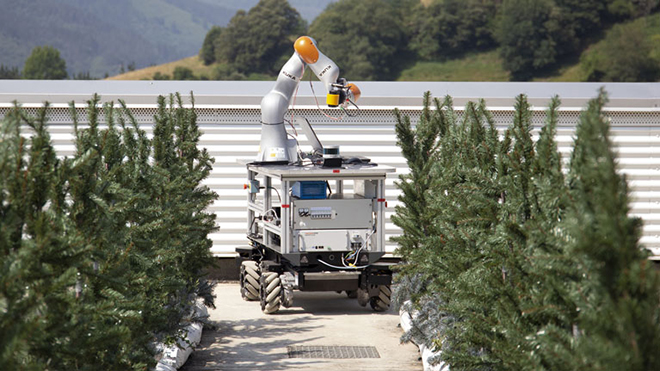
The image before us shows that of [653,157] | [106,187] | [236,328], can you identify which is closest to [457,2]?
[653,157]

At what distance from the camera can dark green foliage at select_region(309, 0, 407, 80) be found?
80562mm

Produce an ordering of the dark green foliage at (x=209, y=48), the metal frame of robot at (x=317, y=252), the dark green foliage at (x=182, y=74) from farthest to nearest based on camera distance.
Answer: the dark green foliage at (x=209, y=48) < the dark green foliage at (x=182, y=74) < the metal frame of robot at (x=317, y=252)

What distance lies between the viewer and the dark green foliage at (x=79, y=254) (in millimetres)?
4785

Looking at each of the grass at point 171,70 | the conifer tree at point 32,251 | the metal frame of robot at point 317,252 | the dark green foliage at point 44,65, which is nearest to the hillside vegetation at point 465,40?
the grass at point 171,70

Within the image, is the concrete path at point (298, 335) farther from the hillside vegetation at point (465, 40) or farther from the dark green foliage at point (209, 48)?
the dark green foliage at point (209, 48)

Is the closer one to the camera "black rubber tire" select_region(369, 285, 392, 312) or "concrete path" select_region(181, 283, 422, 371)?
"concrete path" select_region(181, 283, 422, 371)

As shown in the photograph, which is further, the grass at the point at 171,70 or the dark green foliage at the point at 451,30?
the grass at the point at 171,70

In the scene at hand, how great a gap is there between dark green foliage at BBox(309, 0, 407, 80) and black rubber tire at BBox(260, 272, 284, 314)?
214ft

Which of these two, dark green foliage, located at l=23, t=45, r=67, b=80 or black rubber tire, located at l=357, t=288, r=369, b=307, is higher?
dark green foliage, located at l=23, t=45, r=67, b=80

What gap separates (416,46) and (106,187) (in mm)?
80576

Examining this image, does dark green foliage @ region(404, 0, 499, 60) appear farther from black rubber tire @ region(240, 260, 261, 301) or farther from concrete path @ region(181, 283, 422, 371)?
concrete path @ region(181, 283, 422, 371)

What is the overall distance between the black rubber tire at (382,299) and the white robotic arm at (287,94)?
237 cm

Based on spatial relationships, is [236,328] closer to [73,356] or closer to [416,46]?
[73,356]

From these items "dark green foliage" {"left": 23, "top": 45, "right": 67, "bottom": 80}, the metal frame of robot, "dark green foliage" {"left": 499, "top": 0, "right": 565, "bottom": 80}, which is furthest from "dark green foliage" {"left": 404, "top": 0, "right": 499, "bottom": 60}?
the metal frame of robot
